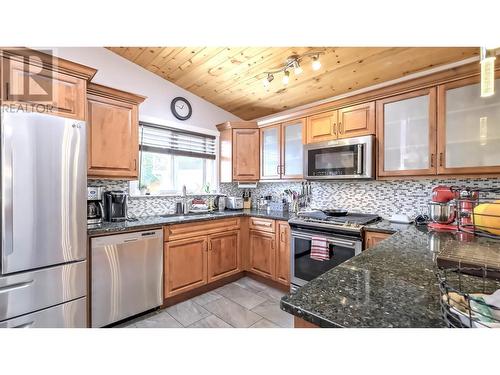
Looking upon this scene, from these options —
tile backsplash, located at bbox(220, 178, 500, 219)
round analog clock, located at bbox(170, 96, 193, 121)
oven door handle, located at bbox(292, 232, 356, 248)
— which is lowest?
oven door handle, located at bbox(292, 232, 356, 248)

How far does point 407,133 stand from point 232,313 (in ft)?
7.77

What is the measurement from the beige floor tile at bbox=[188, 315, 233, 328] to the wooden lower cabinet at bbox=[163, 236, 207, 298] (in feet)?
1.46

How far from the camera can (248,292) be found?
103 inches

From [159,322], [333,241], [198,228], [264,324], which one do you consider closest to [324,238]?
[333,241]

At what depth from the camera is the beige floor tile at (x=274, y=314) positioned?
2008 mm

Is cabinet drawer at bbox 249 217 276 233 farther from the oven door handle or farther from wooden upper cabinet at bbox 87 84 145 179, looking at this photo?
wooden upper cabinet at bbox 87 84 145 179

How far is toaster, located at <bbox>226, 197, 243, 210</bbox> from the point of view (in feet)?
11.1

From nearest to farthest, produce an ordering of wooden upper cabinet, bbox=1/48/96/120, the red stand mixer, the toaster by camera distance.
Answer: wooden upper cabinet, bbox=1/48/96/120 → the red stand mixer → the toaster

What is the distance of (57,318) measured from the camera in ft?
5.09

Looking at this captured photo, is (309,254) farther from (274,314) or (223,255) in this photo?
(223,255)

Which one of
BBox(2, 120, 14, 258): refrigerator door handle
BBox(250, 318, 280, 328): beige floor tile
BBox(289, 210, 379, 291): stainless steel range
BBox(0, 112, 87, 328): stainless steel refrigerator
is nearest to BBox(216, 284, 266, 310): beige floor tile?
BBox(250, 318, 280, 328): beige floor tile

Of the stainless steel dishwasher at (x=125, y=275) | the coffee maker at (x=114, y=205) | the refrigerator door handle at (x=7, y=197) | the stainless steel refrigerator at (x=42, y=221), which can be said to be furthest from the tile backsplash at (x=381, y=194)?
the refrigerator door handle at (x=7, y=197)

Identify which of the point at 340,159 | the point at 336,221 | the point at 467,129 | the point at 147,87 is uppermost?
the point at 147,87
